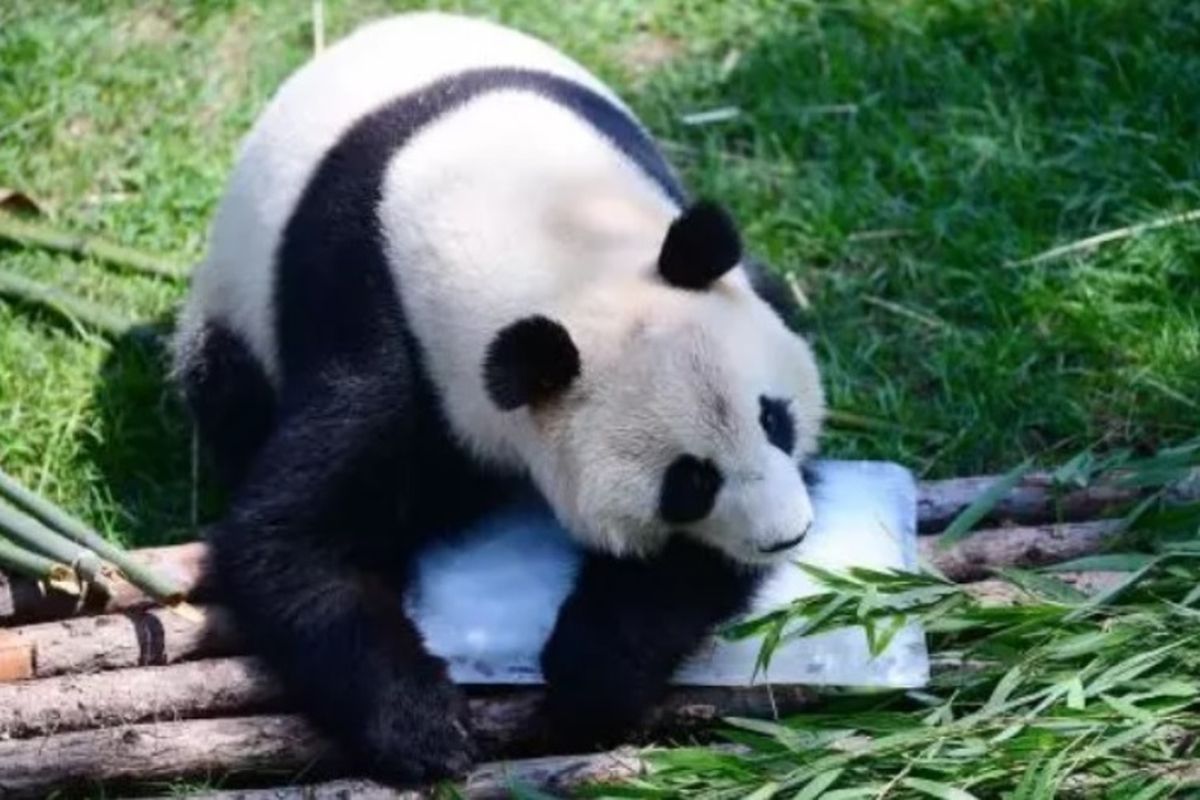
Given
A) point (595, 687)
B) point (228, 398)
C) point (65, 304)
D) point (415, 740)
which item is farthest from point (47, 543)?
point (65, 304)

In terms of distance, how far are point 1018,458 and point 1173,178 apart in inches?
40.0

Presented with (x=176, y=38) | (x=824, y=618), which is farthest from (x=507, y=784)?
(x=176, y=38)

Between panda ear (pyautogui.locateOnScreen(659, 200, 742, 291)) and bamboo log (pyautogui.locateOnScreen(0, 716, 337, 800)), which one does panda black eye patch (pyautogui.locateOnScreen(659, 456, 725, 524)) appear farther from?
bamboo log (pyautogui.locateOnScreen(0, 716, 337, 800))

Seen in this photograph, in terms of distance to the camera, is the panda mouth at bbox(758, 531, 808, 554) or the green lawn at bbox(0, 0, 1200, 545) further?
the green lawn at bbox(0, 0, 1200, 545)

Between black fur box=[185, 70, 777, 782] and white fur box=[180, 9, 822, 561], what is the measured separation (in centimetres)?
Result: 7

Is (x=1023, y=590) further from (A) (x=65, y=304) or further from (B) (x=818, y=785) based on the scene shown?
(A) (x=65, y=304)

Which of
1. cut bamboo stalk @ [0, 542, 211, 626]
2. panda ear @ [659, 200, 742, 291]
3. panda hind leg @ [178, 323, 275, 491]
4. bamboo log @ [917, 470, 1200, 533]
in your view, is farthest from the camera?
panda hind leg @ [178, 323, 275, 491]

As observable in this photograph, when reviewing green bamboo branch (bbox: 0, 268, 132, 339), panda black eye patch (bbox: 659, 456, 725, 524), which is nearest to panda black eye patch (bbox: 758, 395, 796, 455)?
panda black eye patch (bbox: 659, 456, 725, 524)

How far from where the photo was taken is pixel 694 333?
12.6 ft

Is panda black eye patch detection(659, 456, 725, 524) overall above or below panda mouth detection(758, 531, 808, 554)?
above

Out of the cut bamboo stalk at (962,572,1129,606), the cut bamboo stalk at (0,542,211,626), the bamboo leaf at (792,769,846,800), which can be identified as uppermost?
the cut bamboo stalk at (962,572,1129,606)

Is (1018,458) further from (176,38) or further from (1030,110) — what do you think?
(176,38)

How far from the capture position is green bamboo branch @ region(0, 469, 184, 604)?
417cm

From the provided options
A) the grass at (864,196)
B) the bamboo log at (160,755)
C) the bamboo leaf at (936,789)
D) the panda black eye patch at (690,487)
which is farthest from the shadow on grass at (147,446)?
the bamboo leaf at (936,789)
